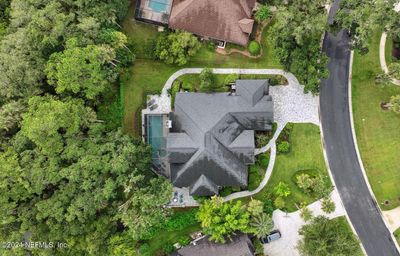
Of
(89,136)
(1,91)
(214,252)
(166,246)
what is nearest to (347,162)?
(214,252)

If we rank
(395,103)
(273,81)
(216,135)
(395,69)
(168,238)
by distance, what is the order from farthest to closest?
(273,81) < (168,238) < (216,135) < (395,103) < (395,69)

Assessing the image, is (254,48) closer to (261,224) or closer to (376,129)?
(376,129)

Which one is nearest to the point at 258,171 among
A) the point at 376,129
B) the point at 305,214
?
the point at 305,214

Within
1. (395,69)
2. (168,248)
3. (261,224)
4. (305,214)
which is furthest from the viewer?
(168,248)

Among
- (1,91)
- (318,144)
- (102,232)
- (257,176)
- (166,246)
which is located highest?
(1,91)

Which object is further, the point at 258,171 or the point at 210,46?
the point at 210,46

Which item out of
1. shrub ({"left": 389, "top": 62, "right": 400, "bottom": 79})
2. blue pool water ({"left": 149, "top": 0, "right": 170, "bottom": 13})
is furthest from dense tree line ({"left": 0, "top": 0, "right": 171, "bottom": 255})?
shrub ({"left": 389, "top": 62, "right": 400, "bottom": 79})

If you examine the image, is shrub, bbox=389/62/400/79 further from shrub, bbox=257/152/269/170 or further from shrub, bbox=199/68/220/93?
shrub, bbox=199/68/220/93

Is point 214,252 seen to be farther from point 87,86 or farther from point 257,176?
point 87,86
